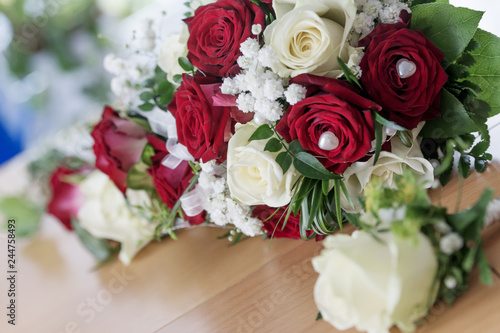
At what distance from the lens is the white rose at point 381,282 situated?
1.66ft

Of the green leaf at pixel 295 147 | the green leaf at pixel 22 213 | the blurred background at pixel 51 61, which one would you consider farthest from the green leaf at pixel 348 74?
the blurred background at pixel 51 61

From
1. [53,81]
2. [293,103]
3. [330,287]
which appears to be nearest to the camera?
[330,287]

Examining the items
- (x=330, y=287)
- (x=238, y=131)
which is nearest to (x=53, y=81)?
(x=238, y=131)

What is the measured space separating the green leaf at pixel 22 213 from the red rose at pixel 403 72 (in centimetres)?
97

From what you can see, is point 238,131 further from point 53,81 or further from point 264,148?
point 53,81

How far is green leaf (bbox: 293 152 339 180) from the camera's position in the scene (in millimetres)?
719

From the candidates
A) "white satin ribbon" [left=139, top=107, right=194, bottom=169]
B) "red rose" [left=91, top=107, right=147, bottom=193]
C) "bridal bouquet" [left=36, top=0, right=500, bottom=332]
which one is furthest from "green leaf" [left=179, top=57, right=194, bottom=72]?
"red rose" [left=91, top=107, right=147, bottom=193]

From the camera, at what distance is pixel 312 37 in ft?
2.30

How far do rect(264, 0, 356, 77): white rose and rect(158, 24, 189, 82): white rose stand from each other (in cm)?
24

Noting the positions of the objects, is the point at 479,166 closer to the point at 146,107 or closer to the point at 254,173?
the point at 254,173

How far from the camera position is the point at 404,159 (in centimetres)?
74

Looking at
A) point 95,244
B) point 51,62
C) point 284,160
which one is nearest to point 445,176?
point 284,160

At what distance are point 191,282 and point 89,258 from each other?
1.11 ft

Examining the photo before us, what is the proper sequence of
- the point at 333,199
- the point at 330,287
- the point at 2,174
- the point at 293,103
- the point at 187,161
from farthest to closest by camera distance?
the point at 2,174, the point at 187,161, the point at 333,199, the point at 293,103, the point at 330,287
